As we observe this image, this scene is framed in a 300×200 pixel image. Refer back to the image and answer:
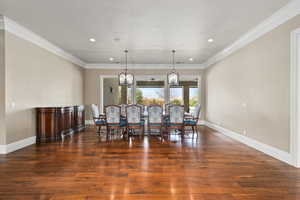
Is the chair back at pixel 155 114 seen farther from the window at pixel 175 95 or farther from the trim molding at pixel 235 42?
the window at pixel 175 95

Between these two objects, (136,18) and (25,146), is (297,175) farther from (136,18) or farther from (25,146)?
(25,146)

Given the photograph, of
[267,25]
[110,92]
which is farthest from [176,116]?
[110,92]

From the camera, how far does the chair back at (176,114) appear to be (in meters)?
4.99

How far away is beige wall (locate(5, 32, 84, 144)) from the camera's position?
383 centimetres

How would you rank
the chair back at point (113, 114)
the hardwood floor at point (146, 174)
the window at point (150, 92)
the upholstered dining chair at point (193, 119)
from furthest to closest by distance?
the window at point (150, 92) → the upholstered dining chair at point (193, 119) → the chair back at point (113, 114) → the hardwood floor at point (146, 174)

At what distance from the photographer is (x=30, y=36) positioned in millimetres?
4340

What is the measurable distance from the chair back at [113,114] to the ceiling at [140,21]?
6.28 ft

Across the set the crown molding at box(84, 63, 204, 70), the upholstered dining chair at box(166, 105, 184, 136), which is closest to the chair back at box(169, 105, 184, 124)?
the upholstered dining chair at box(166, 105, 184, 136)

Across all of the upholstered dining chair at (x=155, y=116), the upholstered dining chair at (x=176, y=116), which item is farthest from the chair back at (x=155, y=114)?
the upholstered dining chair at (x=176, y=116)

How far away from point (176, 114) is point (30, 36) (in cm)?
432

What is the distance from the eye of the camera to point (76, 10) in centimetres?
322

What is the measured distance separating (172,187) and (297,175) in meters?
1.98

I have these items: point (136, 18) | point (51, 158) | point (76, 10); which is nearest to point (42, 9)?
point (76, 10)

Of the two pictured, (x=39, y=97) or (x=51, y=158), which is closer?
(x=51, y=158)
